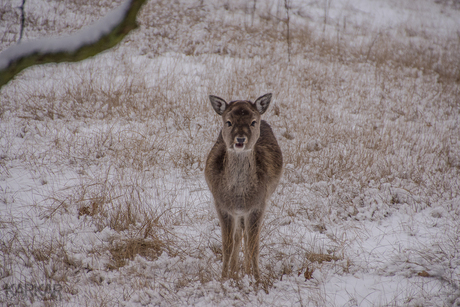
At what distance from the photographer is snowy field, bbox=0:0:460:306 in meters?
3.03

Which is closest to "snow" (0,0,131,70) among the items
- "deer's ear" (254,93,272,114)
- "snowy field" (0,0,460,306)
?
"deer's ear" (254,93,272,114)

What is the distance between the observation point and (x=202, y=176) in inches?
211

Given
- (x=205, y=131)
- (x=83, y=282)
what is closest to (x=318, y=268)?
(x=83, y=282)

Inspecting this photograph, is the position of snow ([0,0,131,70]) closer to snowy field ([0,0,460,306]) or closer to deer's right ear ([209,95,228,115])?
deer's right ear ([209,95,228,115])

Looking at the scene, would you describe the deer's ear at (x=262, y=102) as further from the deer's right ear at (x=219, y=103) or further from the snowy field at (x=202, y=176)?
the snowy field at (x=202, y=176)

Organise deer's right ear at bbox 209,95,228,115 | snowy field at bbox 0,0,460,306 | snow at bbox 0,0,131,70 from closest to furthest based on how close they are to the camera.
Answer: snow at bbox 0,0,131,70 → snowy field at bbox 0,0,460,306 → deer's right ear at bbox 209,95,228,115

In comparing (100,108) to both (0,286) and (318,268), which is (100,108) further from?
(318,268)

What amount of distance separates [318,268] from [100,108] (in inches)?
240

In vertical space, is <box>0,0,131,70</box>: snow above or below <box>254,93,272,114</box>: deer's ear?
above

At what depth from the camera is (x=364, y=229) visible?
418 cm

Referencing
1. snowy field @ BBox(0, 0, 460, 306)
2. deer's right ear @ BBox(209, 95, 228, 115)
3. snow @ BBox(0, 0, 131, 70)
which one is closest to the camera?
snow @ BBox(0, 0, 131, 70)

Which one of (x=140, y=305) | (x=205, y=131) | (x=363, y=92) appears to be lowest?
(x=140, y=305)

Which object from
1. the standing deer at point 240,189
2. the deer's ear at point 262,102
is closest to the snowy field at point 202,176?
the standing deer at point 240,189

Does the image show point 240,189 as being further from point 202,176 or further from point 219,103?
point 202,176
